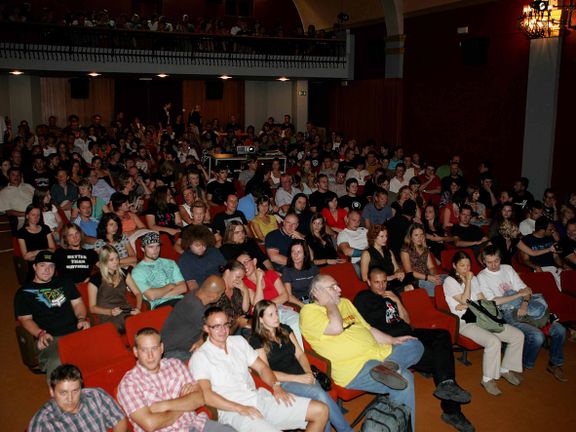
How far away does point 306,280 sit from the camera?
225 inches

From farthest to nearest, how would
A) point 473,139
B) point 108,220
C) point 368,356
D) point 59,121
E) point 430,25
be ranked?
point 59,121
point 430,25
point 473,139
point 108,220
point 368,356

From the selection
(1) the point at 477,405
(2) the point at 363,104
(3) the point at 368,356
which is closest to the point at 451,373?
(1) the point at 477,405

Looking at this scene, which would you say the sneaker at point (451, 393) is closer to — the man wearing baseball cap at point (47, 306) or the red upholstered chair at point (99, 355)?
the red upholstered chair at point (99, 355)

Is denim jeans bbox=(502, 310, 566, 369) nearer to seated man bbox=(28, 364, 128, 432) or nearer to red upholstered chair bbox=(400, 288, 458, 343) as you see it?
red upholstered chair bbox=(400, 288, 458, 343)

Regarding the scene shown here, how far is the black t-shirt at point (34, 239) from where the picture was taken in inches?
252

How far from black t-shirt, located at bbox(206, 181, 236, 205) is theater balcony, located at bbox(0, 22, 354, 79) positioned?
6461 millimetres

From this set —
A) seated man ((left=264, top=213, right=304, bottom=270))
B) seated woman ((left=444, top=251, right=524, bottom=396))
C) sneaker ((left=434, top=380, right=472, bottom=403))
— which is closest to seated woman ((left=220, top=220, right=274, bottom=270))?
seated man ((left=264, top=213, right=304, bottom=270))

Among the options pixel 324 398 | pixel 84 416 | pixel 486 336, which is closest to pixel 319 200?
pixel 486 336

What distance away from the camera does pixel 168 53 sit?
47.5 feet

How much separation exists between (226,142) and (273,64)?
124 inches

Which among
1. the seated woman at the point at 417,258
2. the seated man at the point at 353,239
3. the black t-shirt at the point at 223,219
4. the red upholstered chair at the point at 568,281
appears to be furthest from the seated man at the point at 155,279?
the red upholstered chair at the point at 568,281

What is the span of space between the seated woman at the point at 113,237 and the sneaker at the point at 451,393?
330 centimetres

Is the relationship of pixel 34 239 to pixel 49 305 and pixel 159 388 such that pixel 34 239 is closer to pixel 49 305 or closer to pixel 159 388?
pixel 49 305

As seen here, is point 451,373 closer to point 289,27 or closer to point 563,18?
point 563,18
